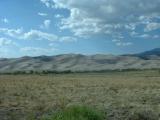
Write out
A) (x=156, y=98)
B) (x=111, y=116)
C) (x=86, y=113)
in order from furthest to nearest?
(x=156, y=98)
(x=111, y=116)
(x=86, y=113)

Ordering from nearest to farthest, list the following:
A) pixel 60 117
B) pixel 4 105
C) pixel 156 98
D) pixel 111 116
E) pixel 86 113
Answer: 1. pixel 60 117
2. pixel 86 113
3. pixel 111 116
4. pixel 4 105
5. pixel 156 98

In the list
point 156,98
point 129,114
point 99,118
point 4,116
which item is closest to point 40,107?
point 4,116

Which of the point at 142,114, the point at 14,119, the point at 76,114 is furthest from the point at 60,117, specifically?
the point at 142,114

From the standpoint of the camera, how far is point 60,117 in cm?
1333

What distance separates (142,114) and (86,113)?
390 centimetres

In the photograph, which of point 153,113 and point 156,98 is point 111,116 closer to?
point 153,113

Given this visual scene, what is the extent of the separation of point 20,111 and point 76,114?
6213mm

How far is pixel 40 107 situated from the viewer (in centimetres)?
2075

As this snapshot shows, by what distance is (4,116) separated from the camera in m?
17.5

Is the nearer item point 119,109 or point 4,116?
point 4,116

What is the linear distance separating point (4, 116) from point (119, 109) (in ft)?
19.0

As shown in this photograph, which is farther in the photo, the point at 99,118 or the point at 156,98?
the point at 156,98

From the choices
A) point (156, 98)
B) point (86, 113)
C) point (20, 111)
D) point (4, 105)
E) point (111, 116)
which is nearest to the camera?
point (86, 113)

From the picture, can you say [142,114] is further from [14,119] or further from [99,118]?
[14,119]
